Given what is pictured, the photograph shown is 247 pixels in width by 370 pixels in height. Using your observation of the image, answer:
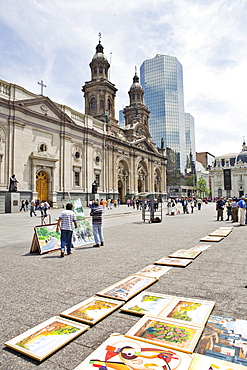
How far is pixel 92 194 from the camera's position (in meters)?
38.9

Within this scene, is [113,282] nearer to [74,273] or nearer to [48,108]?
[74,273]

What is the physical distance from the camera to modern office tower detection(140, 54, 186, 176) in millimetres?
108812

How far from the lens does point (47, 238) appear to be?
8953mm

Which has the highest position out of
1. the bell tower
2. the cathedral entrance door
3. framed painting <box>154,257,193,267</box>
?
the bell tower

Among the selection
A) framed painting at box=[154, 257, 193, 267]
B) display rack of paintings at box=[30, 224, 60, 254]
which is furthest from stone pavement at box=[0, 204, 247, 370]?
display rack of paintings at box=[30, 224, 60, 254]

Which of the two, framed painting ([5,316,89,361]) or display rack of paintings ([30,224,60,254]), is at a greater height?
display rack of paintings ([30,224,60,254])

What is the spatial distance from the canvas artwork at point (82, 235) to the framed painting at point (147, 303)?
19.4 feet

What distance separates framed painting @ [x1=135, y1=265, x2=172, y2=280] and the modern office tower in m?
101

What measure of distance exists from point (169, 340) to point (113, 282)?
2488 millimetres

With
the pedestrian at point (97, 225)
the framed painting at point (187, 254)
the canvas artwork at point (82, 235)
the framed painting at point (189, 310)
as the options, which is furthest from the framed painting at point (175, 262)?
the canvas artwork at point (82, 235)

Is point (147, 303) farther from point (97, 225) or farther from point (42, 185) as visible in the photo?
point (42, 185)

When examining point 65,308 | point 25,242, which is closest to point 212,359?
point 65,308

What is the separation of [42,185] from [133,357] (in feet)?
104

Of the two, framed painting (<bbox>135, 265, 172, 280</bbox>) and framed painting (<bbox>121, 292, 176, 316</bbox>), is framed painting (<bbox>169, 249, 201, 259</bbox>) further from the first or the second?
framed painting (<bbox>121, 292, 176, 316</bbox>)
